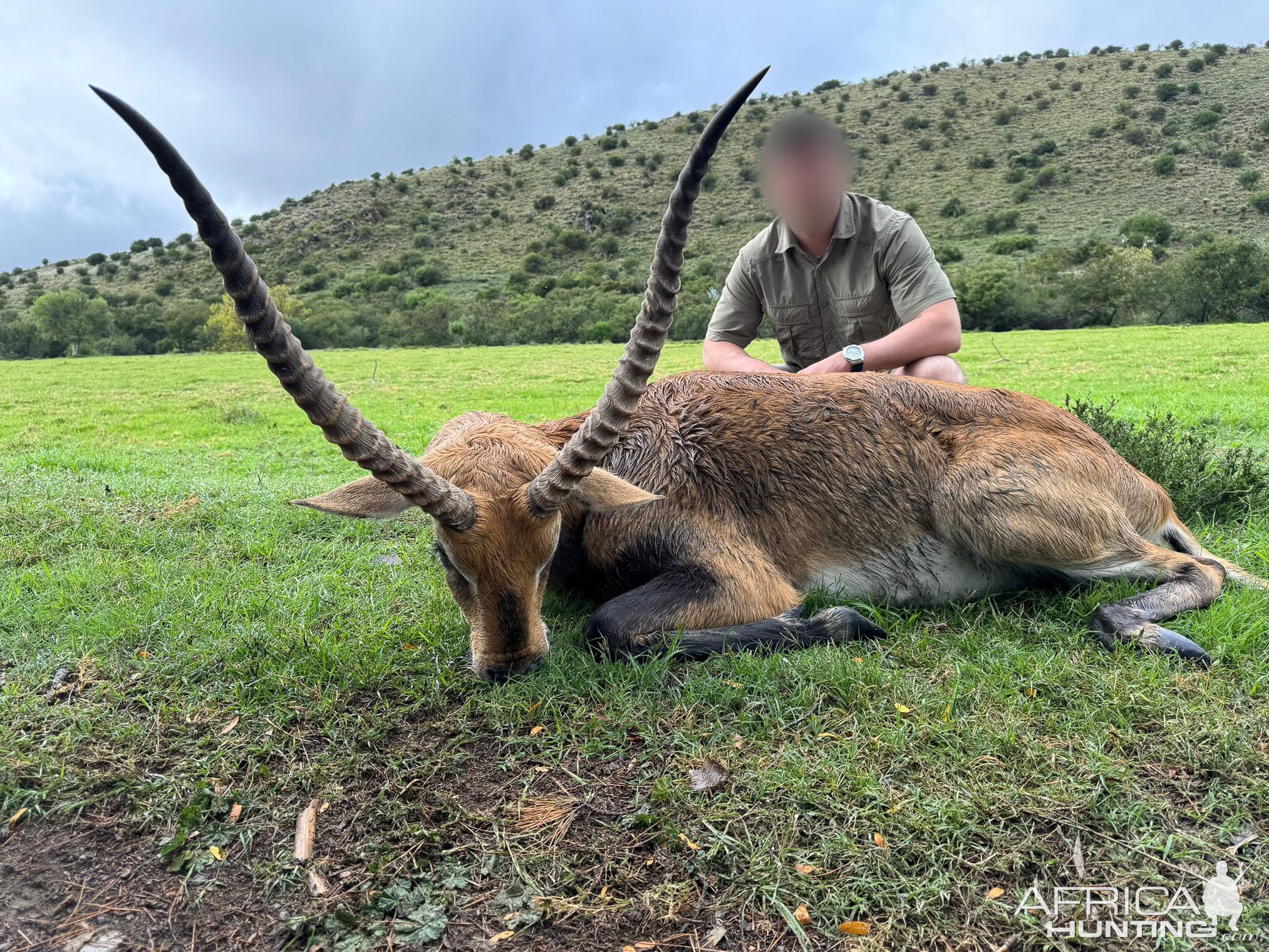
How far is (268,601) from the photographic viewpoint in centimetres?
500

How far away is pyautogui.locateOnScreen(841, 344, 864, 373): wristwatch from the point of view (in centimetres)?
660

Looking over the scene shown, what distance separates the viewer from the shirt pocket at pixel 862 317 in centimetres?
731

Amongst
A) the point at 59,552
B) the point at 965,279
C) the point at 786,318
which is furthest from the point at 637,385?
the point at 965,279

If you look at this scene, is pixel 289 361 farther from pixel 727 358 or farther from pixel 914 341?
pixel 914 341

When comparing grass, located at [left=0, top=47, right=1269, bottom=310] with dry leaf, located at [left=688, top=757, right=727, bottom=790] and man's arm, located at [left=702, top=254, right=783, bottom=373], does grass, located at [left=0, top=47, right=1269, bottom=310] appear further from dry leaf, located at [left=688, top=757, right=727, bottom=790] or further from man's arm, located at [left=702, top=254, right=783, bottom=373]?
dry leaf, located at [left=688, top=757, right=727, bottom=790]

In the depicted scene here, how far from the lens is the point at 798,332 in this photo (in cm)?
779

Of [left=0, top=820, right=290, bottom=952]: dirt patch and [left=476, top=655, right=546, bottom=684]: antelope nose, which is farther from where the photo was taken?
[left=476, top=655, right=546, bottom=684]: antelope nose

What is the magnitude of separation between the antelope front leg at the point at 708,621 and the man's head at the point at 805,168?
3.93m

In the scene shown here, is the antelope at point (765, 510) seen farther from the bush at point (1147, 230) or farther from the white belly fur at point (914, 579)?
the bush at point (1147, 230)

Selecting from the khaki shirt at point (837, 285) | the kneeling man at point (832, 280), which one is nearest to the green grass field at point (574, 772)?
the kneeling man at point (832, 280)

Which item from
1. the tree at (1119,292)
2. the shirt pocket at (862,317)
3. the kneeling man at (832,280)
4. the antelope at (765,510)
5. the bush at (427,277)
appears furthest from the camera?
the bush at (427,277)

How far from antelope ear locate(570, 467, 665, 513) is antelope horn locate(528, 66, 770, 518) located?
32 centimetres

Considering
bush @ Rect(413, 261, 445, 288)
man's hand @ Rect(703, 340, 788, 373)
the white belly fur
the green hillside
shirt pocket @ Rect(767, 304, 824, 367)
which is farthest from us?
bush @ Rect(413, 261, 445, 288)

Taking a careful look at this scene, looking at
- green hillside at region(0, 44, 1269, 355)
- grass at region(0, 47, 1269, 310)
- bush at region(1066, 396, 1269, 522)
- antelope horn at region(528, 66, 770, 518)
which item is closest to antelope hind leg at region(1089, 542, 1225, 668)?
bush at region(1066, 396, 1269, 522)
